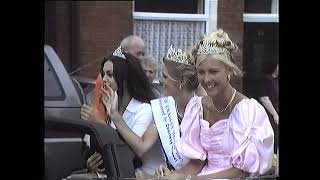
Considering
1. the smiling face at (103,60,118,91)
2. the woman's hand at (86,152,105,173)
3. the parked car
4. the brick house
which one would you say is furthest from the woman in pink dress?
the smiling face at (103,60,118,91)

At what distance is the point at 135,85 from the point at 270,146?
3.47ft

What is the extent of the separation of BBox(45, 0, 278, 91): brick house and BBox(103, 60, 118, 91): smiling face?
7cm

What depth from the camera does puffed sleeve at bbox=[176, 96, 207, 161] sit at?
5.43 metres

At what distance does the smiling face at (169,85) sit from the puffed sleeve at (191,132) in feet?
0.47

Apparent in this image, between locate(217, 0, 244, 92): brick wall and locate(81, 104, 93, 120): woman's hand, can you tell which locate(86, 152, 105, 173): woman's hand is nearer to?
locate(81, 104, 93, 120): woman's hand

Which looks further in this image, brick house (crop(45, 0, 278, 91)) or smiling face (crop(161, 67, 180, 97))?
smiling face (crop(161, 67, 180, 97))

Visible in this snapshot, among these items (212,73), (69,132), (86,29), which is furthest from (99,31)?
(212,73)

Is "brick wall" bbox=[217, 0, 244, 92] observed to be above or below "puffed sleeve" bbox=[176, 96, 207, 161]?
above

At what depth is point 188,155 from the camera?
5445mm

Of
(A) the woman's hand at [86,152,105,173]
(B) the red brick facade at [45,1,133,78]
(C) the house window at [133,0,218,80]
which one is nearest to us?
(B) the red brick facade at [45,1,133,78]

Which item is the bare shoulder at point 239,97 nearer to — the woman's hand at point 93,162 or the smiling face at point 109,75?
the smiling face at point 109,75

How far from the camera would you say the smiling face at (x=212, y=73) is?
5.37 metres
